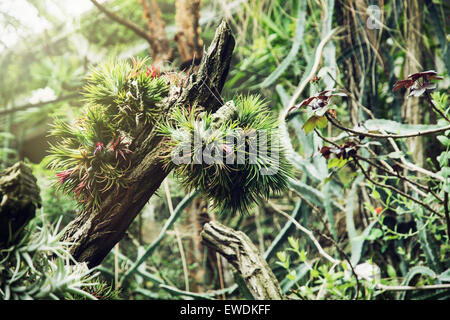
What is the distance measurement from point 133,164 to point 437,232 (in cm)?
75

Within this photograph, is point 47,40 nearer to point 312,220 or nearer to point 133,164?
point 133,164

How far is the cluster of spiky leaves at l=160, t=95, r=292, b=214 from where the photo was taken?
0.44m

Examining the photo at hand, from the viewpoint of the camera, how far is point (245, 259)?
0.64m

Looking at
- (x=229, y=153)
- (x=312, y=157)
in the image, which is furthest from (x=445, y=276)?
(x=229, y=153)

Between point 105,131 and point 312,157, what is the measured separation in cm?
58

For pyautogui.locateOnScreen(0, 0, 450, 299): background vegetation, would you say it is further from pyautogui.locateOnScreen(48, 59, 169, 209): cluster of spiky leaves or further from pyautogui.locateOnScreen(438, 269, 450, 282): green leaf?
pyautogui.locateOnScreen(48, 59, 169, 209): cluster of spiky leaves

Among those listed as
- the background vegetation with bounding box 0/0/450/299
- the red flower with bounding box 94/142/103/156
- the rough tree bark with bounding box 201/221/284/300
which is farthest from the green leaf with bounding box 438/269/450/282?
the red flower with bounding box 94/142/103/156

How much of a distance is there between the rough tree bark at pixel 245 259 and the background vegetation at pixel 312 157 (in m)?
0.08

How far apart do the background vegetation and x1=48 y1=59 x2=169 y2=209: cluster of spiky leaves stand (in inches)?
10.6

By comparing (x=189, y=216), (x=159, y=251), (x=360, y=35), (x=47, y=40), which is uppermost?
(x=47, y=40)

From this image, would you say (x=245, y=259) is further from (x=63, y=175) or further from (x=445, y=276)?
(x=445, y=276)

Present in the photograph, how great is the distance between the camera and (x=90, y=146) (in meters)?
0.47

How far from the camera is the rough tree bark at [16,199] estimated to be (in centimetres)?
38
